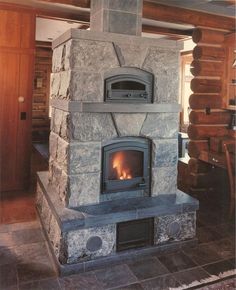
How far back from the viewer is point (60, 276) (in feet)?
7.61

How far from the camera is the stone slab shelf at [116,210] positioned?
7.84ft

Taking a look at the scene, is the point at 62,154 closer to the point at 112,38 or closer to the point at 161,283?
the point at 112,38

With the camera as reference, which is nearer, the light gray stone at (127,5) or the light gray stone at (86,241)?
the light gray stone at (86,241)

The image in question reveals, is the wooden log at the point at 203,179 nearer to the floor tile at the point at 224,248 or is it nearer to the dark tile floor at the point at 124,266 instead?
the dark tile floor at the point at 124,266

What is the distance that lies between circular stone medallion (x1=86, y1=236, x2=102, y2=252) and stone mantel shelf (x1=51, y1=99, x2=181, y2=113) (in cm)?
108

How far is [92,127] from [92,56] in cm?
61

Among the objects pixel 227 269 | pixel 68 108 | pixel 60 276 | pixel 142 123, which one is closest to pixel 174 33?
pixel 142 123

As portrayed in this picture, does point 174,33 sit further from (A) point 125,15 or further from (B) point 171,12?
(A) point 125,15

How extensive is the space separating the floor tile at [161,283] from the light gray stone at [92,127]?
1.23m

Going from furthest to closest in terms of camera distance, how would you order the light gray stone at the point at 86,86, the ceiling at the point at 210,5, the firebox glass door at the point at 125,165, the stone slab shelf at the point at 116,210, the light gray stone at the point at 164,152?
the ceiling at the point at 210,5, the light gray stone at the point at 164,152, the firebox glass door at the point at 125,165, the light gray stone at the point at 86,86, the stone slab shelf at the point at 116,210

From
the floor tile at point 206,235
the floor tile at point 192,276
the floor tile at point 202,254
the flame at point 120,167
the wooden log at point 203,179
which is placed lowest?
the floor tile at point 192,276

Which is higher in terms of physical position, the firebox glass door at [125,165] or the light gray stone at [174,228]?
the firebox glass door at [125,165]

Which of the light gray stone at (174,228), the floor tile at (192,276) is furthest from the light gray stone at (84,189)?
the floor tile at (192,276)

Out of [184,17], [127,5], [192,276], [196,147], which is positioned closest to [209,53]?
[184,17]
